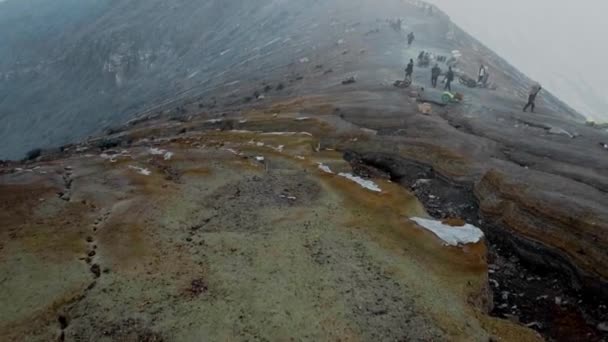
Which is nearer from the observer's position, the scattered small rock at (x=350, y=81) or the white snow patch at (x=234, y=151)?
the white snow patch at (x=234, y=151)

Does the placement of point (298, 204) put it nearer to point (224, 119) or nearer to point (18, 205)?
point (18, 205)

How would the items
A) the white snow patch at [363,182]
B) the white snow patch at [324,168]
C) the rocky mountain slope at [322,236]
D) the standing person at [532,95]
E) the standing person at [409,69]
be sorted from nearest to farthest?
the rocky mountain slope at [322,236], the white snow patch at [363,182], the white snow patch at [324,168], the standing person at [532,95], the standing person at [409,69]

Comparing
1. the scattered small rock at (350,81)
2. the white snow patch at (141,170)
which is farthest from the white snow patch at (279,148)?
the scattered small rock at (350,81)

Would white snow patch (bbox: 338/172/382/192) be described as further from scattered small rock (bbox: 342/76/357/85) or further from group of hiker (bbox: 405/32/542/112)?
scattered small rock (bbox: 342/76/357/85)

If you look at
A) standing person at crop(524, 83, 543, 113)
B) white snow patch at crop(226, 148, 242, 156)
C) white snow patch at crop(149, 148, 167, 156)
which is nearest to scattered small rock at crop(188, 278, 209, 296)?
white snow patch at crop(226, 148, 242, 156)

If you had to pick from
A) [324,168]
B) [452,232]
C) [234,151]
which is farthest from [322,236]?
[234,151]

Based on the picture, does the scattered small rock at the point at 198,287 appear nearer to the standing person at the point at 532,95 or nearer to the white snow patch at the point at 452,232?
the white snow patch at the point at 452,232

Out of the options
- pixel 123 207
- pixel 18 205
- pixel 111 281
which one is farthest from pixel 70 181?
pixel 111 281

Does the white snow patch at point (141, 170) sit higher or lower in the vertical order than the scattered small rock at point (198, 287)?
lower
